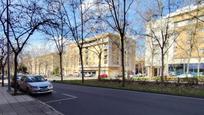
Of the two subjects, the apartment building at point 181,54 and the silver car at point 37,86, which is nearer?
the silver car at point 37,86

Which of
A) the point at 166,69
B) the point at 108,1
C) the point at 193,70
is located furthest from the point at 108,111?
the point at 166,69

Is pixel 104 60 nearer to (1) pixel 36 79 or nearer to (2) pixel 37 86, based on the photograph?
(1) pixel 36 79

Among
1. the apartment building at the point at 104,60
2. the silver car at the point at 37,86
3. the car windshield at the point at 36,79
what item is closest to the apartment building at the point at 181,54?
the apartment building at the point at 104,60

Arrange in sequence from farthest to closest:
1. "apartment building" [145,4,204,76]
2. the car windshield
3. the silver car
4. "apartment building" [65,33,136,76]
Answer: "apartment building" [65,33,136,76]
"apartment building" [145,4,204,76]
the car windshield
the silver car

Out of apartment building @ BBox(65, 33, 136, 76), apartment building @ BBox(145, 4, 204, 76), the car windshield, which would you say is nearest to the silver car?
the car windshield

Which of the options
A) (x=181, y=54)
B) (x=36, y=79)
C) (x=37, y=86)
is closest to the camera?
(x=37, y=86)

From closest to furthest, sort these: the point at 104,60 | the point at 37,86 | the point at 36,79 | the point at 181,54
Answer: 1. the point at 37,86
2. the point at 36,79
3. the point at 181,54
4. the point at 104,60

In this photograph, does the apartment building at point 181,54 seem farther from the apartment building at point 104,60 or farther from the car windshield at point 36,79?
the car windshield at point 36,79

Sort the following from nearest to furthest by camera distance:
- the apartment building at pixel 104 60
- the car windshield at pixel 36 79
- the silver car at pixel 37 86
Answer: the silver car at pixel 37 86
the car windshield at pixel 36 79
the apartment building at pixel 104 60

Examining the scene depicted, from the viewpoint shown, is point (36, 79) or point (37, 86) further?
point (36, 79)

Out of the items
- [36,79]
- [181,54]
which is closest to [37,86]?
[36,79]

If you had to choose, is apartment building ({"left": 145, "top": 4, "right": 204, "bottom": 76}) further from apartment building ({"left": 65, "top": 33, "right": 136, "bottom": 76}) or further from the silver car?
the silver car

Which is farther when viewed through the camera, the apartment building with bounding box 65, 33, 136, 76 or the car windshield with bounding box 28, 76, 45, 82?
the apartment building with bounding box 65, 33, 136, 76

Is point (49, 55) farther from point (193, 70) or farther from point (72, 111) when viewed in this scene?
point (72, 111)
